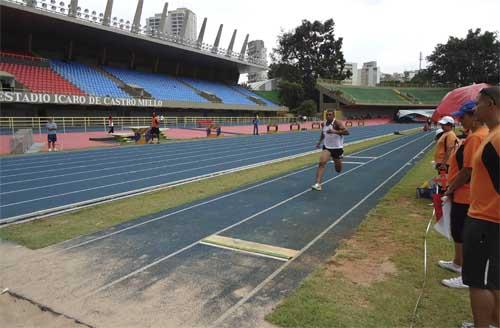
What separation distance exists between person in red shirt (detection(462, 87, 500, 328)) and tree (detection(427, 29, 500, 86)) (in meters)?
70.0

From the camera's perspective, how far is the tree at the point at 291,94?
178 ft

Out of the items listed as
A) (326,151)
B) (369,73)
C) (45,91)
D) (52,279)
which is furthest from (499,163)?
(369,73)

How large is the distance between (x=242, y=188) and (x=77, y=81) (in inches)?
1030

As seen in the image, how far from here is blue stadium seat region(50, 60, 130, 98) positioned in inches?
1167

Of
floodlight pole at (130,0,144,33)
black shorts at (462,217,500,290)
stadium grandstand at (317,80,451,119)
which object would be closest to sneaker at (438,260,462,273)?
black shorts at (462,217,500,290)

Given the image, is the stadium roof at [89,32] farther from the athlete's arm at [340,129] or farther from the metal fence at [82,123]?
the athlete's arm at [340,129]

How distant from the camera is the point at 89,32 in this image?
31641mm

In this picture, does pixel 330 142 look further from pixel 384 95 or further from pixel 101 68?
pixel 384 95

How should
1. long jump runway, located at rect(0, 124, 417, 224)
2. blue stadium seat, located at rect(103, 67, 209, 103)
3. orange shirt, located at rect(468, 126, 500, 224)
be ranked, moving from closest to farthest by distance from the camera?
orange shirt, located at rect(468, 126, 500, 224)
long jump runway, located at rect(0, 124, 417, 224)
blue stadium seat, located at rect(103, 67, 209, 103)

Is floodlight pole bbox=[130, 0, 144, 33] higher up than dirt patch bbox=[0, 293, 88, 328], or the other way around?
floodlight pole bbox=[130, 0, 144, 33]

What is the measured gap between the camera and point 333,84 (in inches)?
2456

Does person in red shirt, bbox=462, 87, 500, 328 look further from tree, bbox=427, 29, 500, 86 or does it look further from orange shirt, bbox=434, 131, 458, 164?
tree, bbox=427, 29, 500, 86

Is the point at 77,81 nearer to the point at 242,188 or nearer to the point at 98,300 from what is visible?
the point at 242,188

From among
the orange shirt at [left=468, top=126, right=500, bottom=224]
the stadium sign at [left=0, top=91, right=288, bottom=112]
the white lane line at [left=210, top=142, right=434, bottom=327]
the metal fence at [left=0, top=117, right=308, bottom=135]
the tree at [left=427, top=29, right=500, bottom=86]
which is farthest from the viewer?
the tree at [left=427, top=29, right=500, bottom=86]
